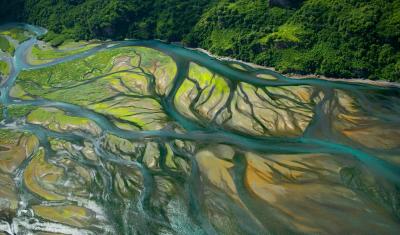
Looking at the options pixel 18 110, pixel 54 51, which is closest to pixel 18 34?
pixel 54 51

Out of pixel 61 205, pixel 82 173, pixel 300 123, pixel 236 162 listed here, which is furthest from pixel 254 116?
pixel 61 205

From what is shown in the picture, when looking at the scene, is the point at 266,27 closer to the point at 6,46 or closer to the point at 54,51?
the point at 54,51

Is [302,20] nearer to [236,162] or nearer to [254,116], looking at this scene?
[254,116]

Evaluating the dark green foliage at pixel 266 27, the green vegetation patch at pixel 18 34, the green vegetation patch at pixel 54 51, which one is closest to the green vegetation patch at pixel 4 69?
the green vegetation patch at pixel 54 51

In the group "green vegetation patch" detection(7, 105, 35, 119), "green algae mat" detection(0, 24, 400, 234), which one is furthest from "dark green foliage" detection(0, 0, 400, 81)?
"green vegetation patch" detection(7, 105, 35, 119)

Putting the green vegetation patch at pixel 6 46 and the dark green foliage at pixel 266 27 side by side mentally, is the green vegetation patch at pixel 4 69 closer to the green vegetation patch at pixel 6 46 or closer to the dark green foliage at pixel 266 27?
the green vegetation patch at pixel 6 46
